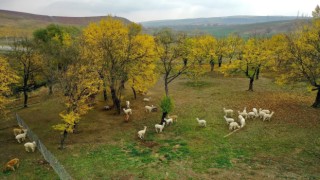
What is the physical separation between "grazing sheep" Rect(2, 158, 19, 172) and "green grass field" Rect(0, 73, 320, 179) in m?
0.58

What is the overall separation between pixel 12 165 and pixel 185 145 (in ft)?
53.5

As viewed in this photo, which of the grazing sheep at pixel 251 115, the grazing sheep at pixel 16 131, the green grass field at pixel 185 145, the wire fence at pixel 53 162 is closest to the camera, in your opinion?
the wire fence at pixel 53 162

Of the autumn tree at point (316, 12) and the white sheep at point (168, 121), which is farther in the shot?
the autumn tree at point (316, 12)

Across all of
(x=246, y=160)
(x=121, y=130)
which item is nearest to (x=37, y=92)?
(x=121, y=130)

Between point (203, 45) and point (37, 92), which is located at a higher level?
point (203, 45)

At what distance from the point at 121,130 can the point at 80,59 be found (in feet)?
34.8

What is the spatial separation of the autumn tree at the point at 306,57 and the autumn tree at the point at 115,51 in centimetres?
2012

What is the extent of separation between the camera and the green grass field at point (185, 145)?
23.6m

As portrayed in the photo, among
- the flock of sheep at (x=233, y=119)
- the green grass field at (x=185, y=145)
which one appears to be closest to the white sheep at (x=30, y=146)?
the green grass field at (x=185, y=145)

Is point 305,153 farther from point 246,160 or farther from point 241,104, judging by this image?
point 241,104

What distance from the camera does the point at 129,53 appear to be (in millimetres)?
39375

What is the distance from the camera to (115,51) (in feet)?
126

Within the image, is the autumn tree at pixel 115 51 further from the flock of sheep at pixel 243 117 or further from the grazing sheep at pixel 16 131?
the flock of sheep at pixel 243 117

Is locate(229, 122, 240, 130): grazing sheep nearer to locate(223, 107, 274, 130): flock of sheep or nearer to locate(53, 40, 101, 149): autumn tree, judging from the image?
locate(223, 107, 274, 130): flock of sheep
